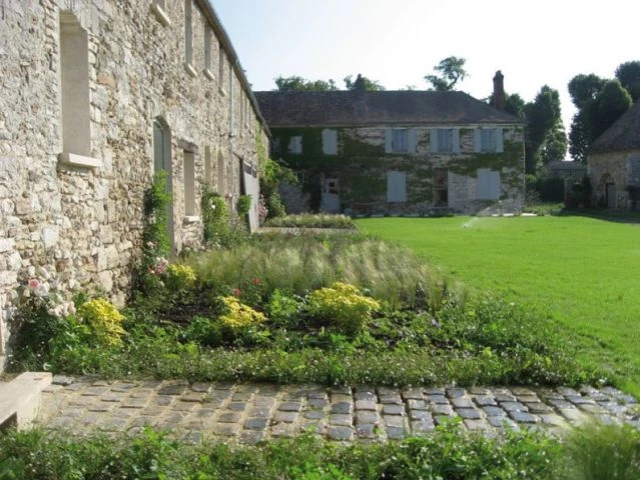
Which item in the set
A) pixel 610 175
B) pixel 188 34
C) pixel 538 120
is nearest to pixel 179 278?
pixel 188 34

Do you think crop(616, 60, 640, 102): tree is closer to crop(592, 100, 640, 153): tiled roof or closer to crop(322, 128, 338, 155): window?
crop(592, 100, 640, 153): tiled roof

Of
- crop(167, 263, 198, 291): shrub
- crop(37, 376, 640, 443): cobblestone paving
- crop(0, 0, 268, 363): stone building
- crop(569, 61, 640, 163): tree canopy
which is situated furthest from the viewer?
crop(569, 61, 640, 163): tree canopy

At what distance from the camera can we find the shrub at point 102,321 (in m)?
6.31

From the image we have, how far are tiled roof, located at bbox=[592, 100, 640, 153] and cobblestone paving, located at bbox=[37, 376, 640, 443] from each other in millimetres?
36494

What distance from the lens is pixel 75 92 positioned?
7.22 m

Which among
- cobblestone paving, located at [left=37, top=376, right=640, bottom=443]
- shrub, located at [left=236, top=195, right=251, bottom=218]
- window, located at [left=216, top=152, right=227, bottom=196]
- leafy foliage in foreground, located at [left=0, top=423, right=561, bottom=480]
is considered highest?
window, located at [left=216, top=152, right=227, bottom=196]

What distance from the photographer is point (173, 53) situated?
37.2 feet

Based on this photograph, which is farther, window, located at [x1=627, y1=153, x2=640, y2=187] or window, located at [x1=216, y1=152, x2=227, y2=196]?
window, located at [x1=627, y1=153, x2=640, y2=187]

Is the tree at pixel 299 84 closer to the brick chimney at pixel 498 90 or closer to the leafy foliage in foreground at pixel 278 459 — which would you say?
the brick chimney at pixel 498 90

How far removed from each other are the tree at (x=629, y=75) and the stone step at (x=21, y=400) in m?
53.6

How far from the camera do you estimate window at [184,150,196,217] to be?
13.0 meters

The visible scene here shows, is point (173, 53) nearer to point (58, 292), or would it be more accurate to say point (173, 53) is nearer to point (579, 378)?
point (58, 292)

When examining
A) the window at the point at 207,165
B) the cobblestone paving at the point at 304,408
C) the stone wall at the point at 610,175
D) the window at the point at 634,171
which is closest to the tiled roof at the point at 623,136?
the stone wall at the point at 610,175

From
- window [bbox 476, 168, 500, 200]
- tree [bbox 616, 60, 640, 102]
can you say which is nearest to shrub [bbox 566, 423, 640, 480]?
window [bbox 476, 168, 500, 200]
